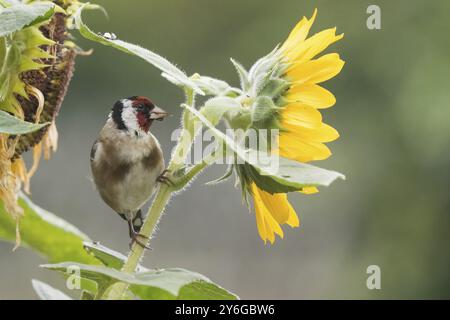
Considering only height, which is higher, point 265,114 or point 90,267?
point 265,114

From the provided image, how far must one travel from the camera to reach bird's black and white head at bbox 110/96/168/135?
2.14 feet

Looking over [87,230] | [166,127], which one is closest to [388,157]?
[166,127]

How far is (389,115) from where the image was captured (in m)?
3.48

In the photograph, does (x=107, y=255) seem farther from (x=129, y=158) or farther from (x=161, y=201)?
(x=129, y=158)

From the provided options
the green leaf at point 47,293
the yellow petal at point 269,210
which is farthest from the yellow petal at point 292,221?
the green leaf at point 47,293

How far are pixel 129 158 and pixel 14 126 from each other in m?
0.25

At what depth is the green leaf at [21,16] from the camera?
1.39 ft

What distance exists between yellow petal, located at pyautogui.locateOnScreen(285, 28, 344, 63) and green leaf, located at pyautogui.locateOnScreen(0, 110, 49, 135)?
5.8 inches

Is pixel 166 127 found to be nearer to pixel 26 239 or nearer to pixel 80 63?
pixel 80 63

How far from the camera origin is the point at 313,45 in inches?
19.6

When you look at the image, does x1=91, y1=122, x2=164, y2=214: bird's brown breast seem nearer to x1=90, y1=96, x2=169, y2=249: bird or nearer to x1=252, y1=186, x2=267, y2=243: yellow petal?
x1=90, y1=96, x2=169, y2=249: bird

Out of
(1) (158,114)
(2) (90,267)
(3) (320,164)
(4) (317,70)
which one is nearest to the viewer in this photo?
(2) (90,267)

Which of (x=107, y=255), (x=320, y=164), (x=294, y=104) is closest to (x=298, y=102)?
(x=294, y=104)

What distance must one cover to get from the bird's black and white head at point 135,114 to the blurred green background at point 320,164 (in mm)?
2132
